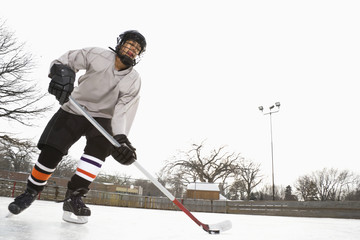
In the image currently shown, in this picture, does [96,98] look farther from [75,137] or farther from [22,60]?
[22,60]

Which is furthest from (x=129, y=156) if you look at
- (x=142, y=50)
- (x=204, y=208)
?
(x=204, y=208)

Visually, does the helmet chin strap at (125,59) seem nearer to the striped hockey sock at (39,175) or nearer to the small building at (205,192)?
the striped hockey sock at (39,175)

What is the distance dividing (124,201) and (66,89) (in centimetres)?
1327

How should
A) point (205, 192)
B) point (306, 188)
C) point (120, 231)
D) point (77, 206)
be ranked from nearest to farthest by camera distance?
1. point (120, 231)
2. point (77, 206)
3. point (205, 192)
4. point (306, 188)

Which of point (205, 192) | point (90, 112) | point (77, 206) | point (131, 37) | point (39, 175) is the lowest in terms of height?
point (205, 192)

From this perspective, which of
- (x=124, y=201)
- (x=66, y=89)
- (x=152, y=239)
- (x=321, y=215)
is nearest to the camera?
(x=152, y=239)

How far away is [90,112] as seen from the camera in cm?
210

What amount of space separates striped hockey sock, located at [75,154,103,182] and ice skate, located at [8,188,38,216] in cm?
36

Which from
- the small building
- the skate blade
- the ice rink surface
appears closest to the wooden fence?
the small building

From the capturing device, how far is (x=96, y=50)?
87.2 inches

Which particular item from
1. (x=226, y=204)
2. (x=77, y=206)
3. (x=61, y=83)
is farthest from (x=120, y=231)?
(x=226, y=204)

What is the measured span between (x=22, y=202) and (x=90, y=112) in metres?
0.81

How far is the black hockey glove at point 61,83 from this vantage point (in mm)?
1794

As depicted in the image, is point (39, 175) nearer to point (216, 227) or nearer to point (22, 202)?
point (22, 202)
